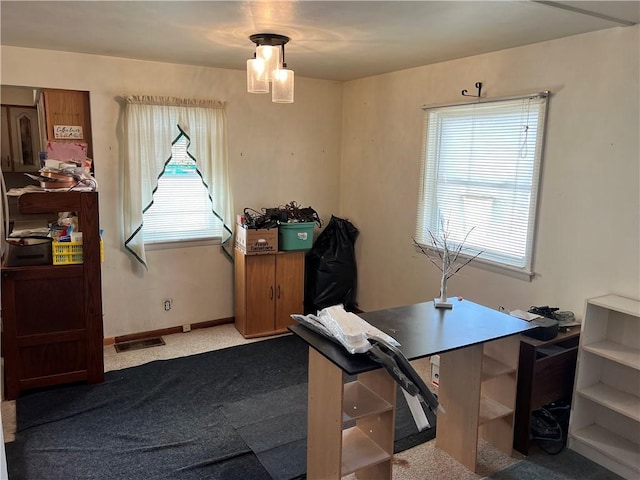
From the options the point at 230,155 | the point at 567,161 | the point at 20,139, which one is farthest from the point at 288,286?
the point at 20,139

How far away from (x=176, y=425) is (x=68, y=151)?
2171mm

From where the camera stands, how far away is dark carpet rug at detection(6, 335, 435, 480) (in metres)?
2.60

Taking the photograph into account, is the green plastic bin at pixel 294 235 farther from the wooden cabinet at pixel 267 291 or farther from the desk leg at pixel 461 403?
the desk leg at pixel 461 403

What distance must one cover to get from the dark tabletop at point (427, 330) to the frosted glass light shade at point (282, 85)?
4.74ft

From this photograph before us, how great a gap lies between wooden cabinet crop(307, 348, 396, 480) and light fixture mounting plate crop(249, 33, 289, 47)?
190 centimetres

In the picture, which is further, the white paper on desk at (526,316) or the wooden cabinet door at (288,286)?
the wooden cabinet door at (288,286)

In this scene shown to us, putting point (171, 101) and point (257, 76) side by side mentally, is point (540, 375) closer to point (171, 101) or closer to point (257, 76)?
point (257, 76)

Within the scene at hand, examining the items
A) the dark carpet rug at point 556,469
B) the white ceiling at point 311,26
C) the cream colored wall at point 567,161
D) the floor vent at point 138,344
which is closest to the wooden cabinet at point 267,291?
the floor vent at point 138,344

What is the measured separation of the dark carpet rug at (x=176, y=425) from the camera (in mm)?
2596

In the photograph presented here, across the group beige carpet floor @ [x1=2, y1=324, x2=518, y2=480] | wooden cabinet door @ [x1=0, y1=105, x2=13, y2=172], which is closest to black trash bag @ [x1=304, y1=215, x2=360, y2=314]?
beige carpet floor @ [x1=2, y1=324, x2=518, y2=480]

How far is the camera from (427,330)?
2.44m

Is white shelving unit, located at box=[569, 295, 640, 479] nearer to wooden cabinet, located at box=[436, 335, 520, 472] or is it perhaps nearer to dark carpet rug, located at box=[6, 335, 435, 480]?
wooden cabinet, located at box=[436, 335, 520, 472]

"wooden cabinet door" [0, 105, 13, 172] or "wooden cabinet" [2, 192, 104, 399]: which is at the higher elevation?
"wooden cabinet door" [0, 105, 13, 172]

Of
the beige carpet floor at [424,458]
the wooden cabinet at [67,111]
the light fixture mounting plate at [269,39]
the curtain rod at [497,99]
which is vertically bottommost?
the beige carpet floor at [424,458]
